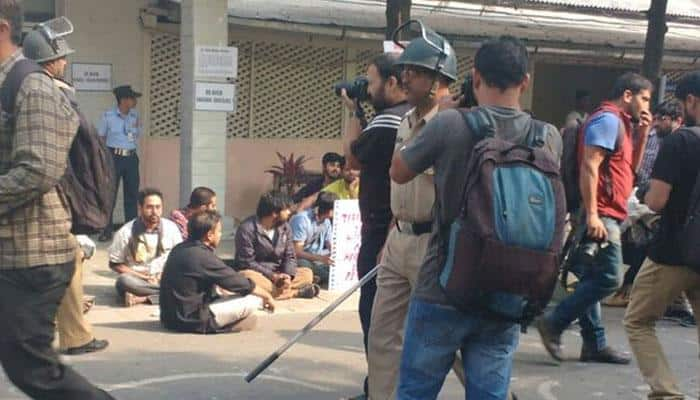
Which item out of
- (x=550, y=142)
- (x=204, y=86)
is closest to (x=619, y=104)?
(x=550, y=142)

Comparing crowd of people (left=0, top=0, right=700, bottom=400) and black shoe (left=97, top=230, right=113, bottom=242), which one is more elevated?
crowd of people (left=0, top=0, right=700, bottom=400)

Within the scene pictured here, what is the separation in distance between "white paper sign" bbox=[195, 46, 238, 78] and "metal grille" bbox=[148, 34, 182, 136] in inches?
66.6

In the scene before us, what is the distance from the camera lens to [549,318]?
648 cm

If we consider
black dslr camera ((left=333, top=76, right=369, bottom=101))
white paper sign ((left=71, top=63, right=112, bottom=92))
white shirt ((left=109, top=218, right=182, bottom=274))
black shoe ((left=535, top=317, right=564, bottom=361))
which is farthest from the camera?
white paper sign ((left=71, top=63, right=112, bottom=92))

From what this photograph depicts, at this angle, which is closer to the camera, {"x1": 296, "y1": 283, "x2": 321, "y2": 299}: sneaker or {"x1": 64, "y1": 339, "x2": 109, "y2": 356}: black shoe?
{"x1": 64, "y1": 339, "x2": 109, "y2": 356}: black shoe

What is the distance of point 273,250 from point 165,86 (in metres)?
3.98

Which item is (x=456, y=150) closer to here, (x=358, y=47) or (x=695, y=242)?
(x=695, y=242)

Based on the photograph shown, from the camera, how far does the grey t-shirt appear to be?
3.65m

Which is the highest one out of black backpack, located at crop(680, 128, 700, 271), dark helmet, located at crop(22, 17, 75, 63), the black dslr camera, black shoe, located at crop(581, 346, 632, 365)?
dark helmet, located at crop(22, 17, 75, 63)

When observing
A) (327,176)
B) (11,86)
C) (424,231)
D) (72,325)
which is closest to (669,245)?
(424,231)

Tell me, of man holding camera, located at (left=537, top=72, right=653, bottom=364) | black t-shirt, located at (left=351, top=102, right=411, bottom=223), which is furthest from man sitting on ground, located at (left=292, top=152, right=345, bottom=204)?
black t-shirt, located at (left=351, top=102, right=411, bottom=223)

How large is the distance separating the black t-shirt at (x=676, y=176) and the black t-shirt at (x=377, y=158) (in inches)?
52.2

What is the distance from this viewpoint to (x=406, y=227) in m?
4.61

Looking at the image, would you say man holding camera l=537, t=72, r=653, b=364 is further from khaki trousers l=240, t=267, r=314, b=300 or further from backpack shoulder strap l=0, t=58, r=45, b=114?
backpack shoulder strap l=0, t=58, r=45, b=114
